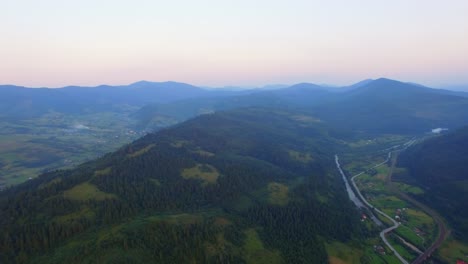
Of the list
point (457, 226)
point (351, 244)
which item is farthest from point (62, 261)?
point (457, 226)

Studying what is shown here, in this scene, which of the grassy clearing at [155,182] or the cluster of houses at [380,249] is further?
the grassy clearing at [155,182]

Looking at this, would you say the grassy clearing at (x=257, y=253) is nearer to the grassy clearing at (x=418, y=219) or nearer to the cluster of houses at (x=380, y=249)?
the cluster of houses at (x=380, y=249)

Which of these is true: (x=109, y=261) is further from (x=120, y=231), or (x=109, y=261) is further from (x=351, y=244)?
(x=351, y=244)

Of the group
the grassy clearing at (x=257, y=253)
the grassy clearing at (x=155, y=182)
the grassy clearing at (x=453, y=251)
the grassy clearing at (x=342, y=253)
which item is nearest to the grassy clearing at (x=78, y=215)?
the grassy clearing at (x=155, y=182)

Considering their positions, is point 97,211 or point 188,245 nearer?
point 188,245

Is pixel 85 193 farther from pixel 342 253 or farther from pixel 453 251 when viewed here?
pixel 453 251

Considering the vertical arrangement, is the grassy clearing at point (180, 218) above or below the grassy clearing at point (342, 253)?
above
